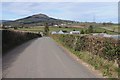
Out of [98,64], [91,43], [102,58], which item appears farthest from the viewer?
[91,43]

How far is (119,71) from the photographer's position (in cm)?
1168

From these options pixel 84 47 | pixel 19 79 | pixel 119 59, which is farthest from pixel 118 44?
pixel 84 47

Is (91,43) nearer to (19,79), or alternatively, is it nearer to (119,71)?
(119,71)

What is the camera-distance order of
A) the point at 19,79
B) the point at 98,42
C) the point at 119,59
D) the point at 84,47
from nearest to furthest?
the point at 19,79 → the point at 119,59 → the point at 98,42 → the point at 84,47

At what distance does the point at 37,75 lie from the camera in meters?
11.7

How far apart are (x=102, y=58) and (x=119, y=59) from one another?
2.73m

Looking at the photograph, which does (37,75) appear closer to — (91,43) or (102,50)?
(102,50)

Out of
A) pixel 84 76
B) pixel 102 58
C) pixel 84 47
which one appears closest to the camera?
pixel 84 76

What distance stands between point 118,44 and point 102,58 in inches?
87.3

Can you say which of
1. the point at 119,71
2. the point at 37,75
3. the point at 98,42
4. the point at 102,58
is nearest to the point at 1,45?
the point at 98,42

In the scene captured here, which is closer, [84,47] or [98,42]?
[98,42]

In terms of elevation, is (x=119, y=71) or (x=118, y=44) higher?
(x=118, y=44)

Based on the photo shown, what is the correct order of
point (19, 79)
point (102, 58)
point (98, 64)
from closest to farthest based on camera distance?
point (19, 79) → point (98, 64) → point (102, 58)

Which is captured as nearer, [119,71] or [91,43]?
[119,71]
